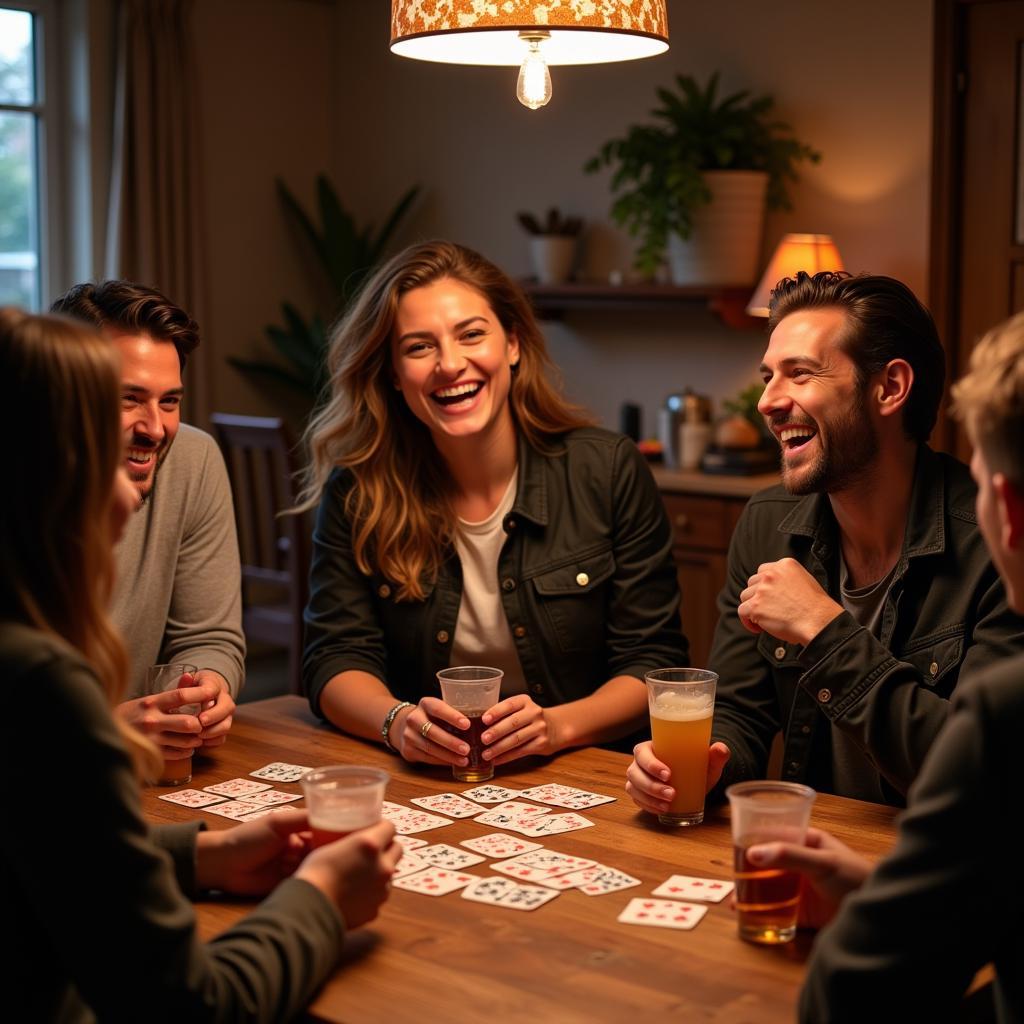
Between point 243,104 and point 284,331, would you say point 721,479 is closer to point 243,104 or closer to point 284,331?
point 284,331

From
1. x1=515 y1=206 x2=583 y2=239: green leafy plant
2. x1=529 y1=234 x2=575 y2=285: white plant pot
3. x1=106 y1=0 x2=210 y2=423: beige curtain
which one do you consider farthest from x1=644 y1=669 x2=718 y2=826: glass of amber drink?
x1=106 y1=0 x2=210 y2=423: beige curtain

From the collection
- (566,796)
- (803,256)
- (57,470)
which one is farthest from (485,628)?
(803,256)

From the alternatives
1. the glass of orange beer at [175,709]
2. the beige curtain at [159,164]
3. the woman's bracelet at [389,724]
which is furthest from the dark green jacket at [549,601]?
the beige curtain at [159,164]

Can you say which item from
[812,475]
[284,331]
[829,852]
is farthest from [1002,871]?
[284,331]

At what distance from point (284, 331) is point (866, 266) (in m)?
2.61

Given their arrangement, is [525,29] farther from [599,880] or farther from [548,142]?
[548,142]

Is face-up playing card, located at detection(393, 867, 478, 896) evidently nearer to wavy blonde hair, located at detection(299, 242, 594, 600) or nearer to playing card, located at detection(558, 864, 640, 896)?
playing card, located at detection(558, 864, 640, 896)

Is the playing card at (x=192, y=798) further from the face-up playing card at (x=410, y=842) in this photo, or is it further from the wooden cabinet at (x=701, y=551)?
the wooden cabinet at (x=701, y=551)

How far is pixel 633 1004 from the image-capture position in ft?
4.44

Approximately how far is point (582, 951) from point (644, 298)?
388cm

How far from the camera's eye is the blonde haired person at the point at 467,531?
2.58 meters

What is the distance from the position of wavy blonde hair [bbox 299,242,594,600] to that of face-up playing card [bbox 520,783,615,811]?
639 millimetres

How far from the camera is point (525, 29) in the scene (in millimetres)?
1803

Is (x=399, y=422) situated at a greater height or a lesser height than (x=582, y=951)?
greater
